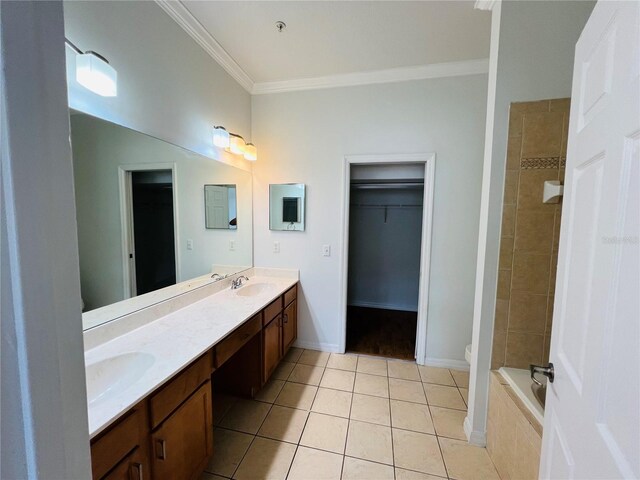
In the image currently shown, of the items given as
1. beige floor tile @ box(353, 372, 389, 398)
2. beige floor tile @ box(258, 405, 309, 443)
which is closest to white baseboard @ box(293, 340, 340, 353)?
beige floor tile @ box(353, 372, 389, 398)

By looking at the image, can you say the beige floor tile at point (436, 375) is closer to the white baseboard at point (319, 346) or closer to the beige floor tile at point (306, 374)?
the white baseboard at point (319, 346)

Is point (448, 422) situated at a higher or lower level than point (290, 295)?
lower

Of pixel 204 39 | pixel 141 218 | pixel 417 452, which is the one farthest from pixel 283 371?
pixel 204 39

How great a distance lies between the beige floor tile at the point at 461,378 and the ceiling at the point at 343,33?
2.78 meters

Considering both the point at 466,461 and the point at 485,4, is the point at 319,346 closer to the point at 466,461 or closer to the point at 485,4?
the point at 466,461

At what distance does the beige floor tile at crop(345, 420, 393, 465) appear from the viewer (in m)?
1.59

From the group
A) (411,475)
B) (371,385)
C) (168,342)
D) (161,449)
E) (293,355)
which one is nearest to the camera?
(161,449)

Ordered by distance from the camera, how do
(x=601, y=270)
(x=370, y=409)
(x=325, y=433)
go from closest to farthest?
(x=601, y=270)
(x=325, y=433)
(x=370, y=409)

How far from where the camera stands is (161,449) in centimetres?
107

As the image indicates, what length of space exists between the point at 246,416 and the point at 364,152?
241 centimetres

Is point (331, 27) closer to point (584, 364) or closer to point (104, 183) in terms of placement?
point (104, 183)

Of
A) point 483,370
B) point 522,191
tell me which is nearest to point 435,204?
point 522,191

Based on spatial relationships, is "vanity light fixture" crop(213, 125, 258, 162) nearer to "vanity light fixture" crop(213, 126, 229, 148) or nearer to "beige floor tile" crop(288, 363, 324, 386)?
"vanity light fixture" crop(213, 126, 229, 148)

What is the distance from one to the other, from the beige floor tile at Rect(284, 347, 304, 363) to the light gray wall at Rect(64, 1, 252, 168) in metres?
2.04
